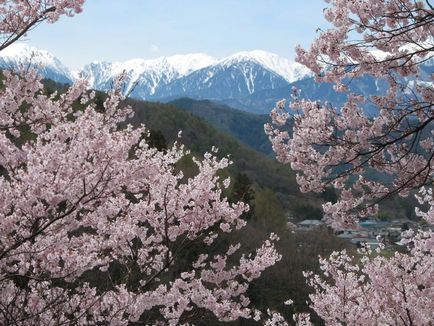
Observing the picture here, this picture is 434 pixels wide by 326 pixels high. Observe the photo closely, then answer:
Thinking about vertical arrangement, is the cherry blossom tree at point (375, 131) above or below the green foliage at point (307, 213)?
above

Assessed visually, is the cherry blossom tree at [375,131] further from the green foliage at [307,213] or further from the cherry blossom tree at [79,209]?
the green foliage at [307,213]

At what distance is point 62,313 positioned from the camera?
21.7 feet

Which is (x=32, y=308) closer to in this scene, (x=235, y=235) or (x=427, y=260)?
(x=427, y=260)

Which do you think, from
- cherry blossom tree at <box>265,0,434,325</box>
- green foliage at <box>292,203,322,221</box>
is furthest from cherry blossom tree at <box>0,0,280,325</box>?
green foliage at <box>292,203,322,221</box>

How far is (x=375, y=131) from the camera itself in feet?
23.1

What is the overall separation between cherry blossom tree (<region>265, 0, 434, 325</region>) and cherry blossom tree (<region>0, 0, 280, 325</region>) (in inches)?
59.6

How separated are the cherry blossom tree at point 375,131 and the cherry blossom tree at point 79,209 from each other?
152 centimetres

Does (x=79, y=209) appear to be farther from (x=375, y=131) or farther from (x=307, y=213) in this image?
(x=307, y=213)

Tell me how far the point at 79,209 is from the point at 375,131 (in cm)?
429

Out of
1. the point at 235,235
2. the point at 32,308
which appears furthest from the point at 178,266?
the point at 32,308

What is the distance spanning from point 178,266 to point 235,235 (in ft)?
36.0

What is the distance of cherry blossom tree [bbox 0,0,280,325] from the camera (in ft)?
18.5

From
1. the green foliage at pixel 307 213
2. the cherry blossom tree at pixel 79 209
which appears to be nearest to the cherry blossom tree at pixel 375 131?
the cherry blossom tree at pixel 79 209

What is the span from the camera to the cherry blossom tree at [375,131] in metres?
6.05
